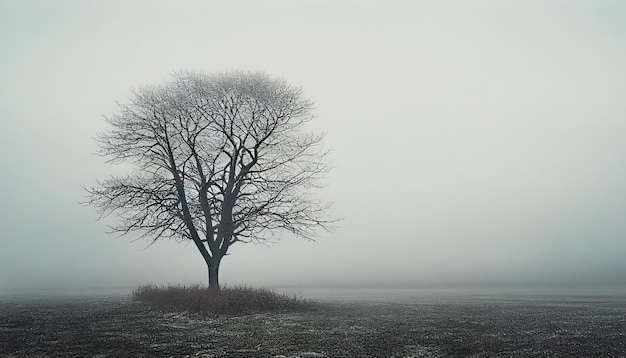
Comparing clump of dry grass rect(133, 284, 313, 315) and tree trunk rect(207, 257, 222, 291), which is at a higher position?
tree trunk rect(207, 257, 222, 291)

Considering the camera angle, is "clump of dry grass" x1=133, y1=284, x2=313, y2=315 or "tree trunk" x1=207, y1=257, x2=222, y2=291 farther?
"tree trunk" x1=207, y1=257, x2=222, y2=291

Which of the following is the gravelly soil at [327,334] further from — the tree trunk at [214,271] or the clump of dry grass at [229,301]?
the tree trunk at [214,271]

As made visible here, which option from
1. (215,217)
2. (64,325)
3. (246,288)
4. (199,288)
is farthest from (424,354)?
(215,217)

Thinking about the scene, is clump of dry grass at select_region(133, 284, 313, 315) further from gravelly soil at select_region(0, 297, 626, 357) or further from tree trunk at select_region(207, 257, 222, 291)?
gravelly soil at select_region(0, 297, 626, 357)

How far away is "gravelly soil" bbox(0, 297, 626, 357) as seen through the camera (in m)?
11.9

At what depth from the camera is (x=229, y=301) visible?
2370 centimetres

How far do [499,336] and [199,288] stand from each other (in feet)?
61.0

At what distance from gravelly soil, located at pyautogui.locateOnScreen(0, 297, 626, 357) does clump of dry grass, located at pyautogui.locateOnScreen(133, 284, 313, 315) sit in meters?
1.95

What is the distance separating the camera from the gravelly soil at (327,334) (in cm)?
1191

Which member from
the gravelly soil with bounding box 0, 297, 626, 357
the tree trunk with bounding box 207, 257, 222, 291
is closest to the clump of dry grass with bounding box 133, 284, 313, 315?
Result: the tree trunk with bounding box 207, 257, 222, 291

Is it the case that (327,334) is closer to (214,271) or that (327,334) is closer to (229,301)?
(229,301)

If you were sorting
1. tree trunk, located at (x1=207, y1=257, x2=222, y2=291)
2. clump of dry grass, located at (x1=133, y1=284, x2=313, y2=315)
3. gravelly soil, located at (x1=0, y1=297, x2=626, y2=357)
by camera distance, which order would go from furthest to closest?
tree trunk, located at (x1=207, y1=257, x2=222, y2=291)
clump of dry grass, located at (x1=133, y1=284, x2=313, y2=315)
gravelly soil, located at (x1=0, y1=297, x2=626, y2=357)

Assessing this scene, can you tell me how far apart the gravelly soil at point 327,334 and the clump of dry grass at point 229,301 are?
76.7 inches

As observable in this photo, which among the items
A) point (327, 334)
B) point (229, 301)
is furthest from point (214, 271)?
point (327, 334)
